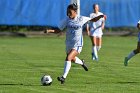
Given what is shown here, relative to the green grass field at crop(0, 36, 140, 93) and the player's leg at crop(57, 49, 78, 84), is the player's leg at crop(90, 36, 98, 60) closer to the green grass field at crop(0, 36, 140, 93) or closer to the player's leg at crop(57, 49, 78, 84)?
the green grass field at crop(0, 36, 140, 93)

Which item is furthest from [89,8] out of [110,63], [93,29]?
[110,63]

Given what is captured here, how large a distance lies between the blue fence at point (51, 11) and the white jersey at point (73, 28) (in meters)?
24.7

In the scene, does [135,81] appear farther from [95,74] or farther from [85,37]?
[85,37]

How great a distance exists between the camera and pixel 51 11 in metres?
42.3

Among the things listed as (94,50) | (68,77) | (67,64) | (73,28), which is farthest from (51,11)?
(67,64)

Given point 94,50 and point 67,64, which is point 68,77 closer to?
point 67,64

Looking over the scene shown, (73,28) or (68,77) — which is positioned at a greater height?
(73,28)

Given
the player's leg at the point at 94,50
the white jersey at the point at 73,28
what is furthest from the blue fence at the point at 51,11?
the white jersey at the point at 73,28

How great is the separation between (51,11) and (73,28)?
1013 inches

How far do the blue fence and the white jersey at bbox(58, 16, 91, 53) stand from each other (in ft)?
81.0

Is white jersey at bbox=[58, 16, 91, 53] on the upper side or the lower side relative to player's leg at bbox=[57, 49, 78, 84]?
upper

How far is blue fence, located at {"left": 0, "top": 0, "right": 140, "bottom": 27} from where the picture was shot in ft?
137

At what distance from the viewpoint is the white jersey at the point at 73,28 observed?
16.6m

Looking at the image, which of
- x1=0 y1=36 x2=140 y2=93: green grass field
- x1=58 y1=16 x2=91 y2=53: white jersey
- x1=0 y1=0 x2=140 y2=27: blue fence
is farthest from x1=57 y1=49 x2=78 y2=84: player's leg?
x1=0 y1=0 x2=140 y2=27: blue fence
